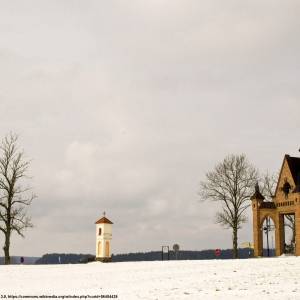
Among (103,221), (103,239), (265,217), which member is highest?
(265,217)

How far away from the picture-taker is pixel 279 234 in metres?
51.7

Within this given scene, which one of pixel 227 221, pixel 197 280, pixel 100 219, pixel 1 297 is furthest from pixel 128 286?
pixel 227 221

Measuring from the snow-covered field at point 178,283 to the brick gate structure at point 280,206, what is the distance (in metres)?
17.8

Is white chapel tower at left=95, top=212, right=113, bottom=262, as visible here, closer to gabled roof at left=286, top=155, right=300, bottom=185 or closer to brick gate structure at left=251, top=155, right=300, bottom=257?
brick gate structure at left=251, top=155, right=300, bottom=257

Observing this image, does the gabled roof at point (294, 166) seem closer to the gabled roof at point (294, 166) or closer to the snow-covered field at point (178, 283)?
the gabled roof at point (294, 166)

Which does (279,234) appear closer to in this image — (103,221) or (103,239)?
(103,239)

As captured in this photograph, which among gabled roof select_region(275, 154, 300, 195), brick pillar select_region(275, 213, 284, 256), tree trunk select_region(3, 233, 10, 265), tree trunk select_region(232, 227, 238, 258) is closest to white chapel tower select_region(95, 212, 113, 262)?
tree trunk select_region(3, 233, 10, 265)

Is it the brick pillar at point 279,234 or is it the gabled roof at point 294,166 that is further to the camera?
the brick pillar at point 279,234

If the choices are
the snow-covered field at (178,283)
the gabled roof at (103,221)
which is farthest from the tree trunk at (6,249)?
the snow-covered field at (178,283)

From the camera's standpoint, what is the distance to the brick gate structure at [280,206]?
50969mm

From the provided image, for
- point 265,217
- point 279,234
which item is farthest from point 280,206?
point 279,234

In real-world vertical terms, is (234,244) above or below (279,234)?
below

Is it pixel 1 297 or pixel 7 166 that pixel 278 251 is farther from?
pixel 1 297

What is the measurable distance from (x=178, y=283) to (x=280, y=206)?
30.0m
